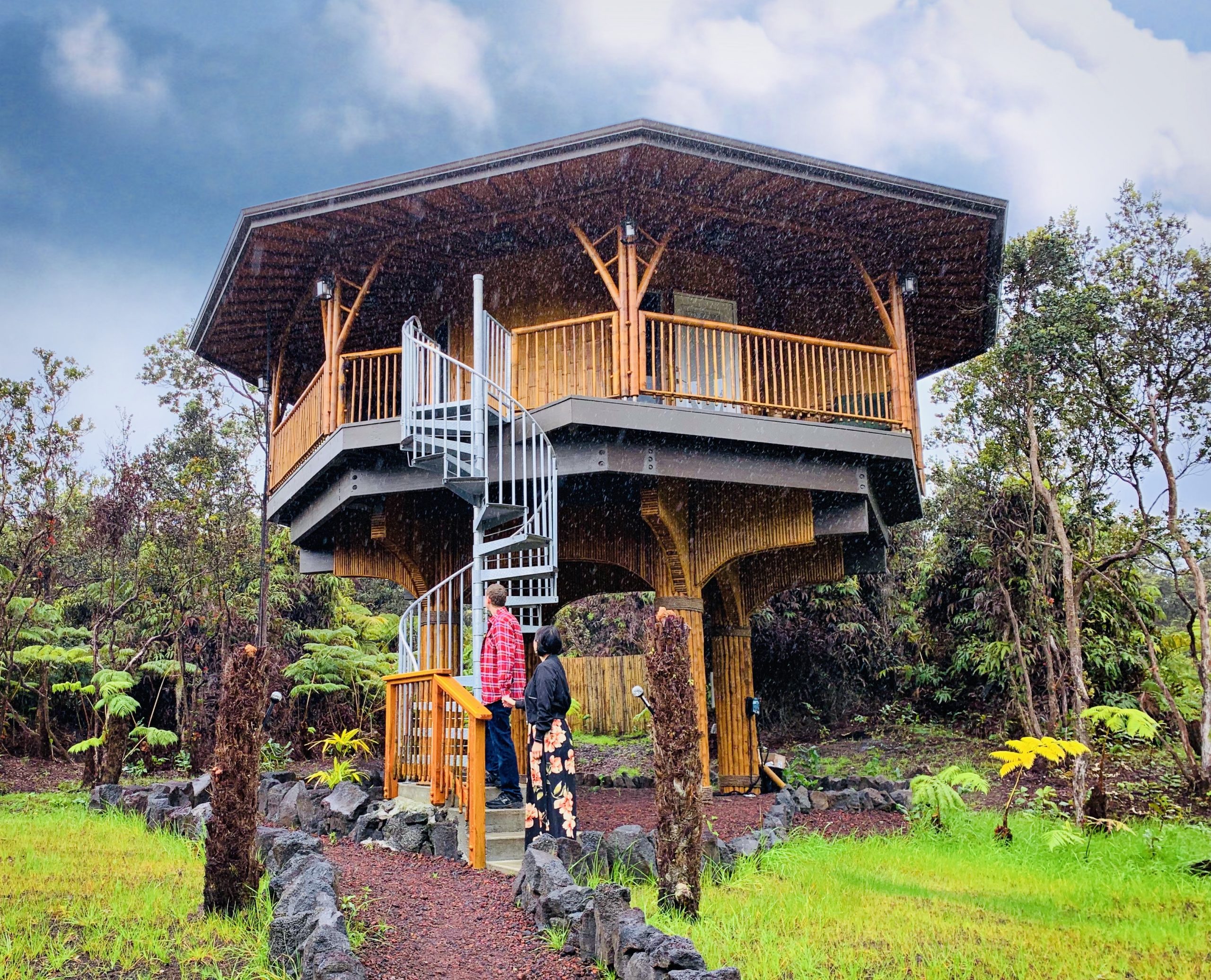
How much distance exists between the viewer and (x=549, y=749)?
6.99 m

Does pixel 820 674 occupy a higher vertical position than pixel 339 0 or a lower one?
lower

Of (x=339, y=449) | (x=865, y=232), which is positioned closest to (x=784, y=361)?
(x=865, y=232)

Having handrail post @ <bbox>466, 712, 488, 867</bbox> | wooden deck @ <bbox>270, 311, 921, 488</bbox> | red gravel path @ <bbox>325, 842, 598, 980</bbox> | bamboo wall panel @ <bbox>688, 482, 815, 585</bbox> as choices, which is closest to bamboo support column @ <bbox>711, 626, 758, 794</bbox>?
bamboo wall panel @ <bbox>688, 482, 815, 585</bbox>

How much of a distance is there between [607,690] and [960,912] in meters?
15.0

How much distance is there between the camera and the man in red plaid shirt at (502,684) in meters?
7.63

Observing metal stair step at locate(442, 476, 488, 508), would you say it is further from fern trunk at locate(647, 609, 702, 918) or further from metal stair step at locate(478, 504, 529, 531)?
fern trunk at locate(647, 609, 702, 918)

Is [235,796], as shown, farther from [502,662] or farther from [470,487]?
[470,487]

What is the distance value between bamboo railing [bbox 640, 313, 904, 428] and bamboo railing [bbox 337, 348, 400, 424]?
105 inches

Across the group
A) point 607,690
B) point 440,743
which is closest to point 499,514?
point 440,743

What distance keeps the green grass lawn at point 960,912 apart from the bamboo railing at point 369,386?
220 inches

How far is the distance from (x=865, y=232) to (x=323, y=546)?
26.2 ft

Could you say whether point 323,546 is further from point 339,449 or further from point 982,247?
point 982,247

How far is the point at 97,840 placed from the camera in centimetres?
823

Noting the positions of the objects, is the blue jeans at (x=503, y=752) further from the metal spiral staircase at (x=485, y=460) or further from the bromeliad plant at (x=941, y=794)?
the bromeliad plant at (x=941, y=794)
